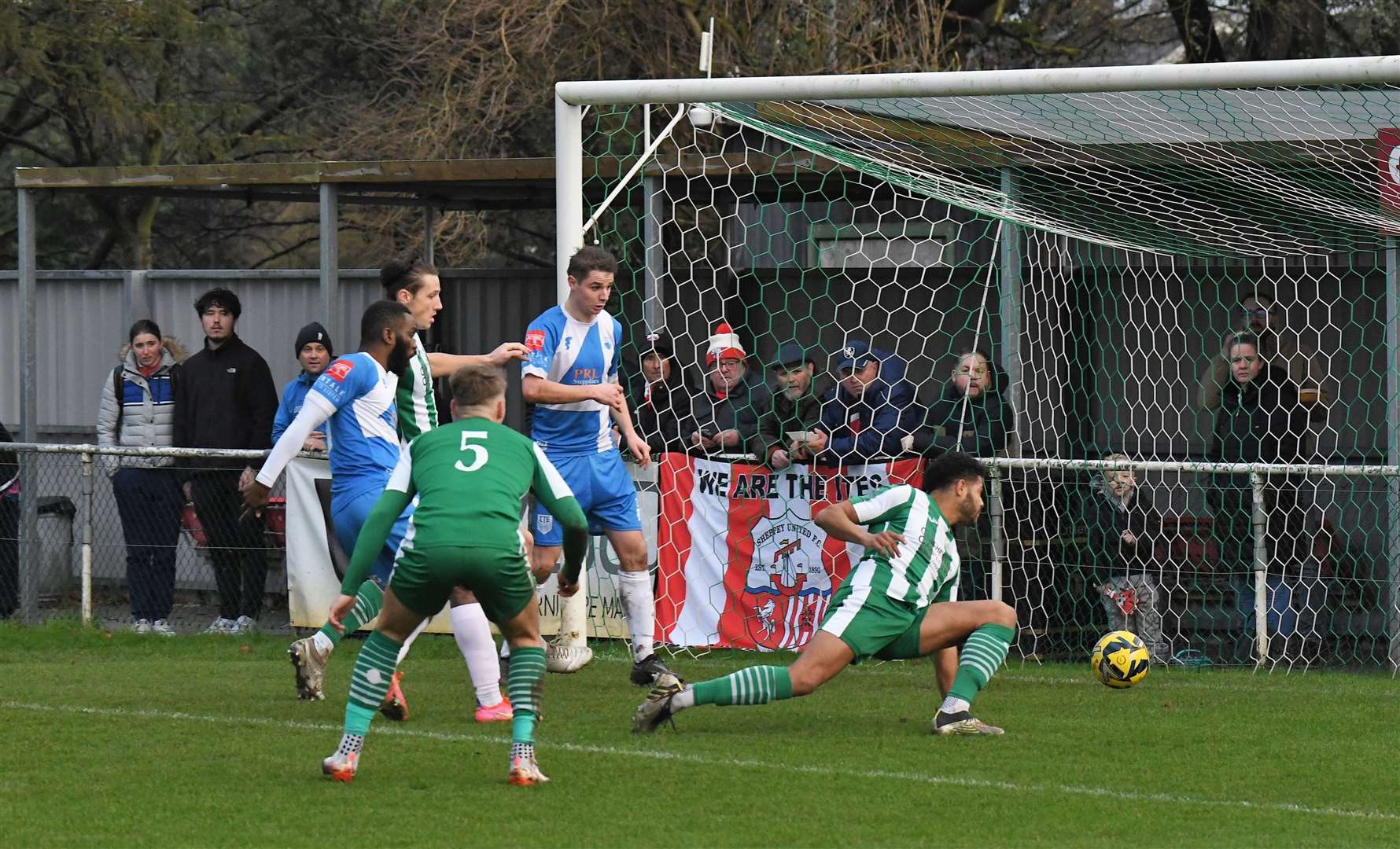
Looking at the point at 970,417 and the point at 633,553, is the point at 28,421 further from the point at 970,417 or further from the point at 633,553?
the point at 970,417

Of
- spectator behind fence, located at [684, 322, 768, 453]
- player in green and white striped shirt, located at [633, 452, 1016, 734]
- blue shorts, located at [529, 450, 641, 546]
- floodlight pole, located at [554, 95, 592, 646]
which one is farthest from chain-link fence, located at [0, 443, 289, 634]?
player in green and white striped shirt, located at [633, 452, 1016, 734]

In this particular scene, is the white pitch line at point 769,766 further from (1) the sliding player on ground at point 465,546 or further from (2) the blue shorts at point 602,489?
(2) the blue shorts at point 602,489

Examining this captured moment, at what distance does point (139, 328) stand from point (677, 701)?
6.10 m

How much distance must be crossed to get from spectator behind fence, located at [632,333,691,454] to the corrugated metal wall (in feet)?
10.8

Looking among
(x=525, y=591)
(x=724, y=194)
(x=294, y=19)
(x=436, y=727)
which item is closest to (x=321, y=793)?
(x=525, y=591)

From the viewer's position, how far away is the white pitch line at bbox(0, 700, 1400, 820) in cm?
637

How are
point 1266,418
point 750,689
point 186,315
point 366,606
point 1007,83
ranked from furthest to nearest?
point 186,315 < point 1266,418 < point 1007,83 < point 366,606 < point 750,689

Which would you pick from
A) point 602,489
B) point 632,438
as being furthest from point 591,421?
point 602,489

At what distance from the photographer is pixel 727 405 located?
431 inches

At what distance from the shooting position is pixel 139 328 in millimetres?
12203

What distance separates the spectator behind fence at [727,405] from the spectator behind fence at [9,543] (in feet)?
14.7

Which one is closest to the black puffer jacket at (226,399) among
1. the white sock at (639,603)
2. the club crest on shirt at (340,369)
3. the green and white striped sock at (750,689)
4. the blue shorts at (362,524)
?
the white sock at (639,603)

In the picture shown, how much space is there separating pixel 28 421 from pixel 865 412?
5.96 metres

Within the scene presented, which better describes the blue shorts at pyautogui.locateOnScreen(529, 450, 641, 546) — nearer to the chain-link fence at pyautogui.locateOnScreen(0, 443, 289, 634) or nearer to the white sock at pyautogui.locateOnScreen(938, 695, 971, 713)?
the white sock at pyautogui.locateOnScreen(938, 695, 971, 713)
